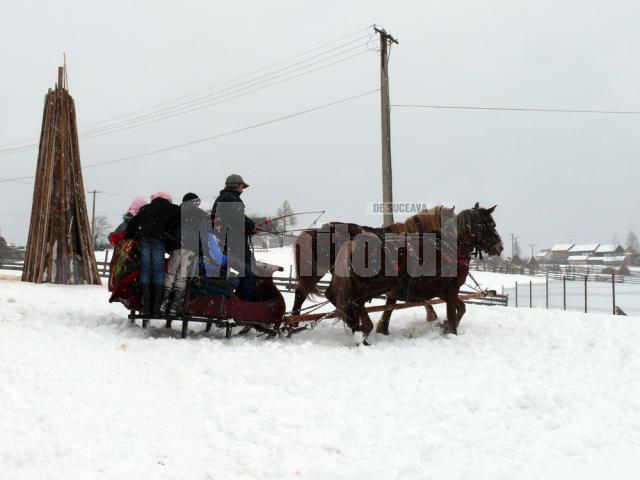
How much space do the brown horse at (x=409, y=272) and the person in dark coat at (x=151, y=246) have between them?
218 centimetres

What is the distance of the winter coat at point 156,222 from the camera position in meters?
6.40

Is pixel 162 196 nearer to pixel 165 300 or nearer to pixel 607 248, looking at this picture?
pixel 165 300

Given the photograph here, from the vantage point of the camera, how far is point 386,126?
1299 cm

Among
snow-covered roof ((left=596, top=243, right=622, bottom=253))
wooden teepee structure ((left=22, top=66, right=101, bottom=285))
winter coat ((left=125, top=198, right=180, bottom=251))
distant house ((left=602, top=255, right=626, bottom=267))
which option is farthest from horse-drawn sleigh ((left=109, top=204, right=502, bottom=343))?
snow-covered roof ((left=596, top=243, right=622, bottom=253))

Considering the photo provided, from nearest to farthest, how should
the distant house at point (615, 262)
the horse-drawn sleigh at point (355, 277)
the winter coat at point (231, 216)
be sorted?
the horse-drawn sleigh at point (355, 277) < the winter coat at point (231, 216) < the distant house at point (615, 262)

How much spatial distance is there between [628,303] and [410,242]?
21570 mm

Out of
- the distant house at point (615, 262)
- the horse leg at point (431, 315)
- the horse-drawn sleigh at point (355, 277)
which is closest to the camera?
the horse-drawn sleigh at point (355, 277)

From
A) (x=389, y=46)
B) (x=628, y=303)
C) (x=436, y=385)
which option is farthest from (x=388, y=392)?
(x=628, y=303)

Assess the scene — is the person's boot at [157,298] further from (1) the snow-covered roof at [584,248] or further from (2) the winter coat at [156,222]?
(1) the snow-covered roof at [584,248]

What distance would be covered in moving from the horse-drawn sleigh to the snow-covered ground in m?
0.41

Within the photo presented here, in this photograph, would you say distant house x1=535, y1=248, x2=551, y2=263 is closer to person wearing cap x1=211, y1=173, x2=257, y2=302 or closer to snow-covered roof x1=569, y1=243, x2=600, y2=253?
snow-covered roof x1=569, y1=243, x2=600, y2=253

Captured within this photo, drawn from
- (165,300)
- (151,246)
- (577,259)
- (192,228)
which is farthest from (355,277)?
(577,259)

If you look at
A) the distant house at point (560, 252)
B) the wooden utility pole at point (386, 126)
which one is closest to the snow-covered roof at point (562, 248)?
the distant house at point (560, 252)

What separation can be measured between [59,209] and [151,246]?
779cm
